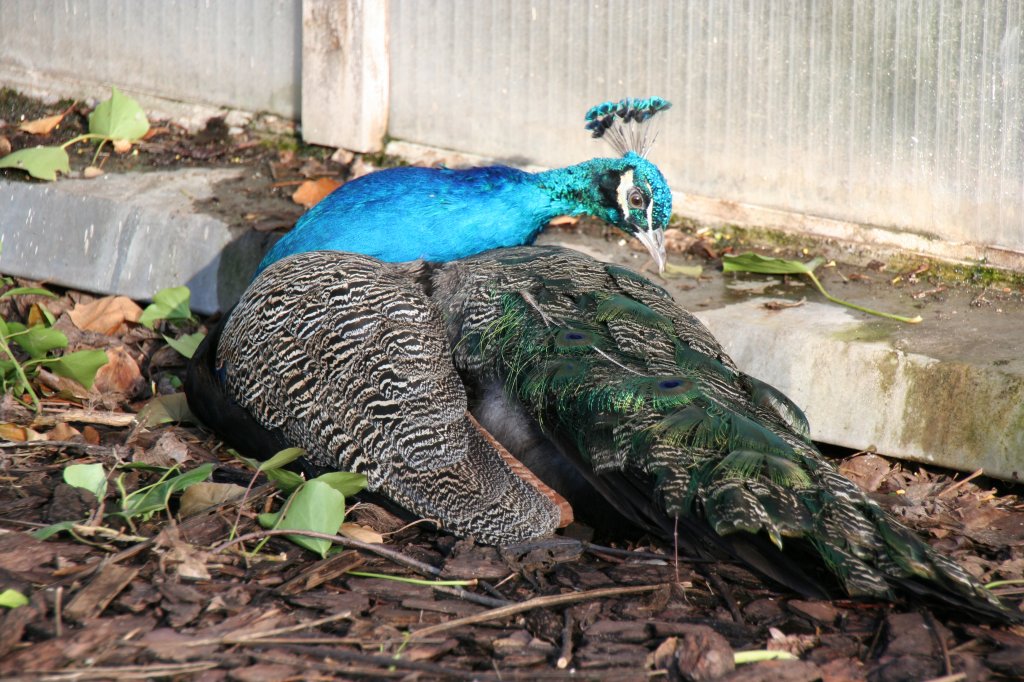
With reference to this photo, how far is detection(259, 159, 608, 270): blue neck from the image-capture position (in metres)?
4.43

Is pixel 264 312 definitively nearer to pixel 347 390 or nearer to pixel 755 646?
pixel 347 390

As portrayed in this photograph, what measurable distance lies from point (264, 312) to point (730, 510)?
5.58 ft

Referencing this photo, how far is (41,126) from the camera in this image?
6.33 m

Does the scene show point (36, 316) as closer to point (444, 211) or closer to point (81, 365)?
point (81, 365)

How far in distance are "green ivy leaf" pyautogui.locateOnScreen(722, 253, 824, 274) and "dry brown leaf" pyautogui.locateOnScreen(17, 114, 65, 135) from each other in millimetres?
3673

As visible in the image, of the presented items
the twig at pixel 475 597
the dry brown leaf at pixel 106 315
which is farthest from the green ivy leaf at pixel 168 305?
the twig at pixel 475 597

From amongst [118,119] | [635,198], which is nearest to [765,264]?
[635,198]

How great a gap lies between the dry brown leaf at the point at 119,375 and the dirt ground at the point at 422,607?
86cm

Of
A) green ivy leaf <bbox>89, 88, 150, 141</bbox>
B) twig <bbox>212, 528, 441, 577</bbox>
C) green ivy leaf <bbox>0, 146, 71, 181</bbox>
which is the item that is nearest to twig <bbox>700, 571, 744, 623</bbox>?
twig <bbox>212, 528, 441, 577</bbox>

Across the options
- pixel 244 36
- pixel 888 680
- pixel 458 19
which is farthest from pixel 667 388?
pixel 244 36

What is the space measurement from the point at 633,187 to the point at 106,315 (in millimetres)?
2450

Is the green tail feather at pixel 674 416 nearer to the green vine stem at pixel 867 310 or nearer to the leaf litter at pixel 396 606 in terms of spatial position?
the leaf litter at pixel 396 606

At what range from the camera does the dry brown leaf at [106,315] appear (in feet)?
17.2

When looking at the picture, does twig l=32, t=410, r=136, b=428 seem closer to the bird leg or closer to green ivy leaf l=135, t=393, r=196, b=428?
green ivy leaf l=135, t=393, r=196, b=428
